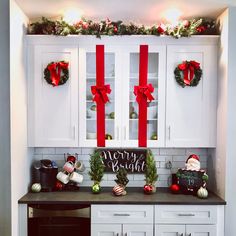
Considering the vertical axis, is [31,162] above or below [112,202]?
above

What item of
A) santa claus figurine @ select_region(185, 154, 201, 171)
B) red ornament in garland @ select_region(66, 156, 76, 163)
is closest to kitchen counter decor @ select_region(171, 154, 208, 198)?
santa claus figurine @ select_region(185, 154, 201, 171)

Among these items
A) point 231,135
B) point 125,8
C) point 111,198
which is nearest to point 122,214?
point 111,198

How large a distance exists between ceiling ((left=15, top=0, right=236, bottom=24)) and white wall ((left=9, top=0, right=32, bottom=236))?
184 millimetres

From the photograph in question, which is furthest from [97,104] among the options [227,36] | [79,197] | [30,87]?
[227,36]

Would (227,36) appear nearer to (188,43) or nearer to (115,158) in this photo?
(188,43)

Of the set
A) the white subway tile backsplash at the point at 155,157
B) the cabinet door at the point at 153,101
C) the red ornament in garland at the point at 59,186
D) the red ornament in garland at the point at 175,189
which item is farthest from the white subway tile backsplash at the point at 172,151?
the red ornament in garland at the point at 59,186

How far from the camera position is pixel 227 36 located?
2.96 metres

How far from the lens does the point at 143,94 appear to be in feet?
10.6

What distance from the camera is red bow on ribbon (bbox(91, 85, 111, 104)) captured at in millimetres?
3232

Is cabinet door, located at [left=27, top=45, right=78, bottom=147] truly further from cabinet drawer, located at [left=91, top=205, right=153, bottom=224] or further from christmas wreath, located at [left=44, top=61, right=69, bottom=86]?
cabinet drawer, located at [left=91, top=205, right=153, bottom=224]

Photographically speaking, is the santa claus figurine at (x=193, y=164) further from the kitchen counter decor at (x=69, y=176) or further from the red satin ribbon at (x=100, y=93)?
the kitchen counter decor at (x=69, y=176)

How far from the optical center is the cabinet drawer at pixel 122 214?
297 centimetres

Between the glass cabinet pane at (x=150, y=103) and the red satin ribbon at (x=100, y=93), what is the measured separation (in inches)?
10.4

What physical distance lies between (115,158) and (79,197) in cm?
63
